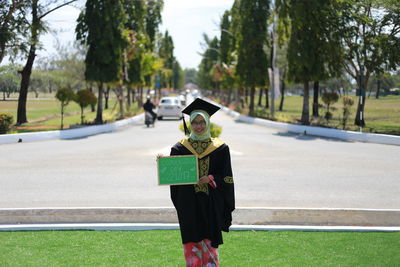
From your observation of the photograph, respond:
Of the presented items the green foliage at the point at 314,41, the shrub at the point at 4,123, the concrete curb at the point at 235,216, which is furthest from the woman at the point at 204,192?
the green foliage at the point at 314,41

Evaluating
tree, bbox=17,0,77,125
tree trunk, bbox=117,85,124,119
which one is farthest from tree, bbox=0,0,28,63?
tree trunk, bbox=117,85,124,119

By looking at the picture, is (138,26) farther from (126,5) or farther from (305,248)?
(305,248)

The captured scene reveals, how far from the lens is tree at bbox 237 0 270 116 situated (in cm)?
3891

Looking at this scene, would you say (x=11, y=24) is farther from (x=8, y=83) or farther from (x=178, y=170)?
(x=178, y=170)

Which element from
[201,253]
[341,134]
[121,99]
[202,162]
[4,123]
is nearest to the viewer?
[202,162]

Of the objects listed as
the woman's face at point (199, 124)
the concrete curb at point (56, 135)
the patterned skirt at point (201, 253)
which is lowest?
the concrete curb at point (56, 135)

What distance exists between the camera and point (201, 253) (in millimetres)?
4457

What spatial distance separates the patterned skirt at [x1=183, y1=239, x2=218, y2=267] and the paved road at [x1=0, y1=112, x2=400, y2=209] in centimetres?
412

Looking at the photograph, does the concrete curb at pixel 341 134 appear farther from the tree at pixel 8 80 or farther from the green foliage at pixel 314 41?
the tree at pixel 8 80

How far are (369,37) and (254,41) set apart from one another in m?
13.2

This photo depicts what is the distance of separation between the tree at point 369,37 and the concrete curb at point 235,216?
18386mm

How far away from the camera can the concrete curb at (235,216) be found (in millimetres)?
6965

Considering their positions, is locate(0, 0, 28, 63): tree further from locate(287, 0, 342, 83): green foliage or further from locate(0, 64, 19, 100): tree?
locate(287, 0, 342, 83): green foliage

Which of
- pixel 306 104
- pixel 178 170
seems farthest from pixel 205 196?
pixel 306 104
